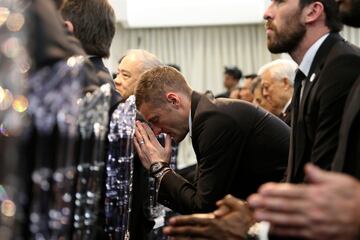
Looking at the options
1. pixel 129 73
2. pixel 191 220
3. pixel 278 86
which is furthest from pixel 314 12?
pixel 278 86

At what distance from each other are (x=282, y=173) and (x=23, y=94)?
1.61m

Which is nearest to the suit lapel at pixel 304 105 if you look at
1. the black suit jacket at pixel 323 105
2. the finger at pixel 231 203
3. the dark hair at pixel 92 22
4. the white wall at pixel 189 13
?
the black suit jacket at pixel 323 105

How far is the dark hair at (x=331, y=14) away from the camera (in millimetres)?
2301

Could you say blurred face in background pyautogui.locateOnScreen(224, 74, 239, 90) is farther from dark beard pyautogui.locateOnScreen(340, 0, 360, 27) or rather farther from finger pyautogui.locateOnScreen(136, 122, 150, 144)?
dark beard pyautogui.locateOnScreen(340, 0, 360, 27)

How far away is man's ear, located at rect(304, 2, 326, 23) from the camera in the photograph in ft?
7.56

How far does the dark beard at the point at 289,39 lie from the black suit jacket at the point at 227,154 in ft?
1.28

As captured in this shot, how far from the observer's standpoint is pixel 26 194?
4.20ft

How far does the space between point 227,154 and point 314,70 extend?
1.82 feet

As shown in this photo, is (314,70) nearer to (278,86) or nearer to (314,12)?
(314,12)

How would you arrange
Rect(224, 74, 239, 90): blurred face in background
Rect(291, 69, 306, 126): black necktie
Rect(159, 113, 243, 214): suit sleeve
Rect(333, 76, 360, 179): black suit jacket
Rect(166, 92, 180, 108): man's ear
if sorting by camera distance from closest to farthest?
Rect(333, 76, 360, 179): black suit jacket, Rect(291, 69, 306, 126): black necktie, Rect(159, 113, 243, 214): suit sleeve, Rect(166, 92, 180, 108): man's ear, Rect(224, 74, 239, 90): blurred face in background

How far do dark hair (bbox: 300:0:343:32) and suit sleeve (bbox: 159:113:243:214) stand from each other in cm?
51

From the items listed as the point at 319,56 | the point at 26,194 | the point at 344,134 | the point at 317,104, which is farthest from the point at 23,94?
the point at 319,56

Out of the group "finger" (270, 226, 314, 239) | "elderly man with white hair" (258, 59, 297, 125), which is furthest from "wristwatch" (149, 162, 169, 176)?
"elderly man with white hair" (258, 59, 297, 125)

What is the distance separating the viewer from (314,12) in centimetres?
231
